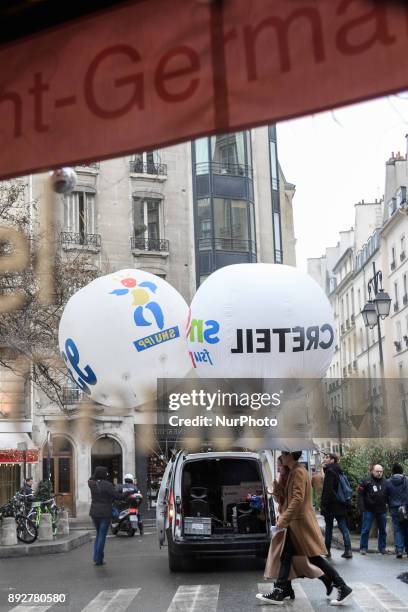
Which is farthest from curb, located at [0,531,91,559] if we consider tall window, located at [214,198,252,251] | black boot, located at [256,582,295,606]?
tall window, located at [214,198,252,251]

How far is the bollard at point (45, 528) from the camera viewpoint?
798 inches

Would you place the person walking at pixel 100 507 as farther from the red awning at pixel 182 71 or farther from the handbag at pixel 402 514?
the red awning at pixel 182 71

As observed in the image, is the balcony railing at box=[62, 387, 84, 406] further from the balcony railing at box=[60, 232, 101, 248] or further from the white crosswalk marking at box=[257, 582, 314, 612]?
the white crosswalk marking at box=[257, 582, 314, 612]

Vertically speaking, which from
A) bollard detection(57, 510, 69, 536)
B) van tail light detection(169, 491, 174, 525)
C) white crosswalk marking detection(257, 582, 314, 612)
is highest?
van tail light detection(169, 491, 174, 525)

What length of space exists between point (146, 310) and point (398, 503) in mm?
8224

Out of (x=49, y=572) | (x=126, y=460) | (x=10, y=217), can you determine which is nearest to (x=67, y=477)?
(x=126, y=460)

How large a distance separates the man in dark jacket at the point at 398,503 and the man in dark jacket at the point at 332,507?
87cm

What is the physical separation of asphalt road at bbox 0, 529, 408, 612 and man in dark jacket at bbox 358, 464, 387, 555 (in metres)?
0.36

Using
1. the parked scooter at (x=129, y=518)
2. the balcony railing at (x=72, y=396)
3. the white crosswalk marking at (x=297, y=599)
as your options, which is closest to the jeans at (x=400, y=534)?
the white crosswalk marking at (x=297, y=599)

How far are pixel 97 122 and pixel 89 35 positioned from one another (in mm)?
327

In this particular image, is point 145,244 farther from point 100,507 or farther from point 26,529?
point 100,507

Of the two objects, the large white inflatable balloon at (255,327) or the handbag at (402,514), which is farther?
the handbag at (402,514)

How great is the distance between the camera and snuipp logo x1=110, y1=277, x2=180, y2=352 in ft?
26.7

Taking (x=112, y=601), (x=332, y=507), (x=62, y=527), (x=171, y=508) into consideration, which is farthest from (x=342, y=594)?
(x=62, y=527)
